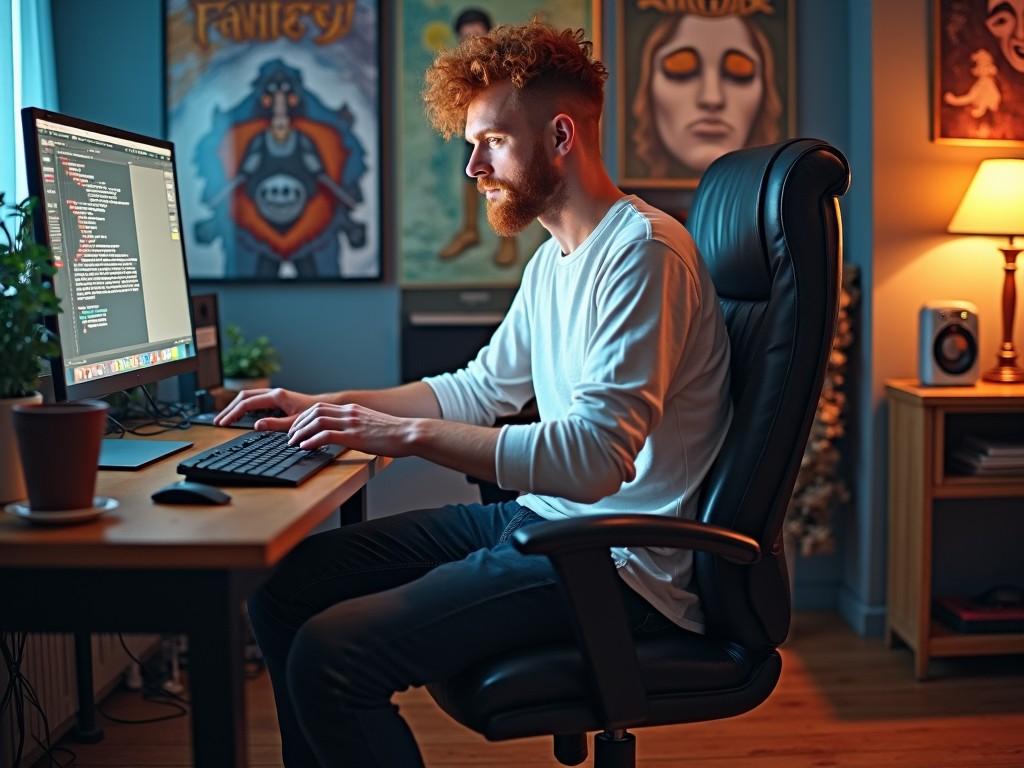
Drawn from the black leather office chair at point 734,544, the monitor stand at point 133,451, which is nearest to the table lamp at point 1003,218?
the black leather office chair at point 734,544

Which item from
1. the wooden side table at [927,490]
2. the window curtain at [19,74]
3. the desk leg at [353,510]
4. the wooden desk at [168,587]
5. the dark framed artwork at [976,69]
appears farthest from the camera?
the dark framed artwork at [976,69]

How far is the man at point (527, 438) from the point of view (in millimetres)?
1442

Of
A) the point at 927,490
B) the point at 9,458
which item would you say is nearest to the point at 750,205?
the point at 9,458

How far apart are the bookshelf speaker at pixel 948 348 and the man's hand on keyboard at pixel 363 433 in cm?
186

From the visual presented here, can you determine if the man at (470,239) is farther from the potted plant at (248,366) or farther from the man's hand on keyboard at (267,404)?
the man's hand on keyboard at (267,404)

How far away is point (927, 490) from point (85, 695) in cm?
202

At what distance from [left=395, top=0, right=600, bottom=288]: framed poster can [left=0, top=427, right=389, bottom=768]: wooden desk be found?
6.80ft

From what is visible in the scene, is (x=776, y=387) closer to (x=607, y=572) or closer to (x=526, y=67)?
(x=607, y=572)

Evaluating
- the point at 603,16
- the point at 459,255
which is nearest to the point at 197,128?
the point at 459,255

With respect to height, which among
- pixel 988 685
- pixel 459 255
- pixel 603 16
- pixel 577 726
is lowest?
pixel 988 685

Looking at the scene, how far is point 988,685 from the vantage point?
2857 millimetres

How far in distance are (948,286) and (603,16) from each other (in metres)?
1.21

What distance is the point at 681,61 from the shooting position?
327 centimetres

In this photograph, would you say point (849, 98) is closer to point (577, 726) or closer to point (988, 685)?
point (988, 685)
